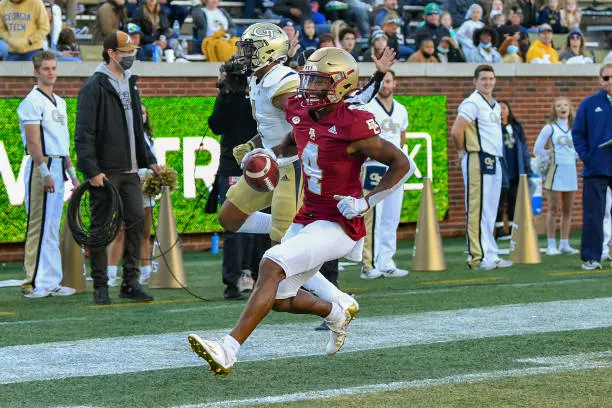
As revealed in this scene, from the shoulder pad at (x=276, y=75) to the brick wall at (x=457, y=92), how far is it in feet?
24.2

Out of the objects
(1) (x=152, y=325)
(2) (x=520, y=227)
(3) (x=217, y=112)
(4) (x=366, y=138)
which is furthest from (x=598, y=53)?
(4) (x=366, y=138)

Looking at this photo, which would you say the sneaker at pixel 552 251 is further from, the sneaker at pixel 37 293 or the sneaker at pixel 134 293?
the sneaker at pixel 37 293

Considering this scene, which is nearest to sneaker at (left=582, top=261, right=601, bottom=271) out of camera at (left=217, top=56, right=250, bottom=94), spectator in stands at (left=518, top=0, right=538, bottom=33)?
camera at (left=217, top=56, right=250, bottom=94)

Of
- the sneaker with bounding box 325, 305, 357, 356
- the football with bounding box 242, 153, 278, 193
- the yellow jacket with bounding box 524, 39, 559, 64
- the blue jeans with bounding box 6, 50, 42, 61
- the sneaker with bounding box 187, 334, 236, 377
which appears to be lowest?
the sneaker with bounding box 325, 305, 357, 356

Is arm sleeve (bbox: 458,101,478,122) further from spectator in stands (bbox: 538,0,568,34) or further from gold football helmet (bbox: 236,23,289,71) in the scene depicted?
spectator in stands (bbox: 538,0,568,34)

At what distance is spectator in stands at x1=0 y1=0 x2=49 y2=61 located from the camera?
16172mm

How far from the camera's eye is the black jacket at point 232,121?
1099cm

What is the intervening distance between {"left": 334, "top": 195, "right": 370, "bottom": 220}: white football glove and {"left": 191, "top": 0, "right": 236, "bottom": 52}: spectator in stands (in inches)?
501

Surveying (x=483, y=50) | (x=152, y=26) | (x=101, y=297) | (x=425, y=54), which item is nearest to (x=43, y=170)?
(x=101, y=297)

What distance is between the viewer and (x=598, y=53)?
904 inches

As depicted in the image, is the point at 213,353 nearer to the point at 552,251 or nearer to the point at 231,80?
the point at 231,80

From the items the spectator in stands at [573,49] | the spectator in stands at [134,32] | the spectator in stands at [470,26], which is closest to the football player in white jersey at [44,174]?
the spectator in stands at [134,32]

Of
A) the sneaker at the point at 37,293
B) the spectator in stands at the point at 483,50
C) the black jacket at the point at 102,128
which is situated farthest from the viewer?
the spectator in stands at the point at 483,50

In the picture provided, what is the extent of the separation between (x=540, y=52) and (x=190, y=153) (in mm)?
7117
